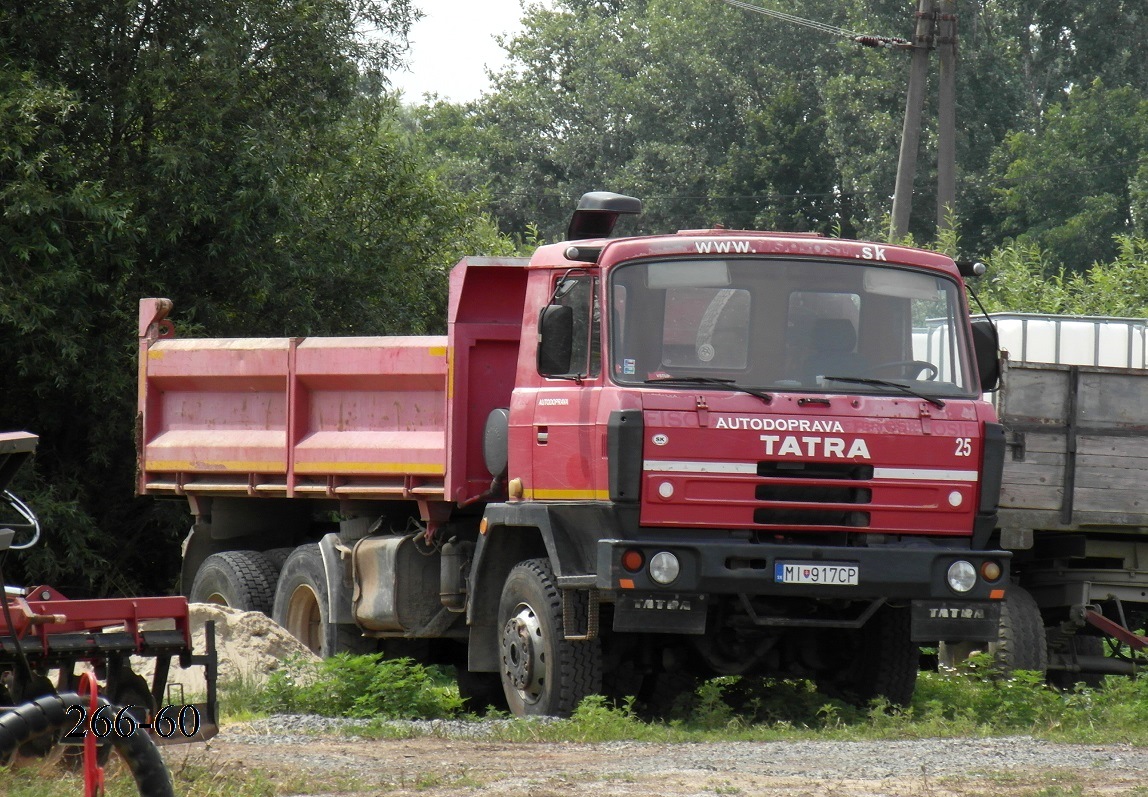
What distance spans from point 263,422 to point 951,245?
38.7ft

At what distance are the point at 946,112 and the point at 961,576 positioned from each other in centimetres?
1518

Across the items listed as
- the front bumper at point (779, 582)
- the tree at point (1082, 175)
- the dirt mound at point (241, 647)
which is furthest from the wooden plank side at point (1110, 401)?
the tree at point (1082, 175)

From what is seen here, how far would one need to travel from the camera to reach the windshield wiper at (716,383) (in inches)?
350

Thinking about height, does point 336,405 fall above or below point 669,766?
above

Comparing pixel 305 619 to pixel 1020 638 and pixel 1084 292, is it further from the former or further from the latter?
pixel 1084 292

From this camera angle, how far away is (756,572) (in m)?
8.90

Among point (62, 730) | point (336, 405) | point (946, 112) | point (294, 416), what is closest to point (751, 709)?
point (336, 405)

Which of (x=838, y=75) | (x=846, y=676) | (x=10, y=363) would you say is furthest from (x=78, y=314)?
(x=838, y=75)

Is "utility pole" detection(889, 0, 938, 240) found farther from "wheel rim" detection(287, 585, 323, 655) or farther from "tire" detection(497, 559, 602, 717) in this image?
"tire" detection(497, 559, 602, 717)

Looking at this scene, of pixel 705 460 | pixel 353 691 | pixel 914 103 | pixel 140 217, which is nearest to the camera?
pixel 705 460

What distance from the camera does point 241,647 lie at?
11031mm

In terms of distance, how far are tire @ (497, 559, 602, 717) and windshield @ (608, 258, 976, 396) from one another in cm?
136

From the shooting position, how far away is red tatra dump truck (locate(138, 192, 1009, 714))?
888cm

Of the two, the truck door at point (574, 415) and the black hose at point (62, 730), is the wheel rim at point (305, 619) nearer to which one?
the truck door at point (574, 415)
